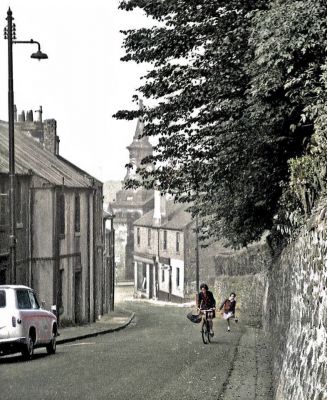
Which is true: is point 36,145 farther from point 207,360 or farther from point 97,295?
point 207,360

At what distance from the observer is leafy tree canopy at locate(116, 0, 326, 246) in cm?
1978

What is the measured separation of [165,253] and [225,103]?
63.4m

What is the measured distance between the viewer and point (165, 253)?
8494 centimetres

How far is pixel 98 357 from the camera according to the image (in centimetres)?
1991

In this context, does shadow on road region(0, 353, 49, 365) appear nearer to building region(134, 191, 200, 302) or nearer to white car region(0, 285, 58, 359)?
white car region(0, 285, 58, 359)

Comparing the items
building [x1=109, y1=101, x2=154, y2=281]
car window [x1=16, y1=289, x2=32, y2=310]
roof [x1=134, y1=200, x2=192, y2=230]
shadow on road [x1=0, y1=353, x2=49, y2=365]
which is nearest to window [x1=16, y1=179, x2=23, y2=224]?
shadow on road [x1=0, y1=353, x2=49, y2=365]

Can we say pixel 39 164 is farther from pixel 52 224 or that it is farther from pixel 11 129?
pixel 11 129

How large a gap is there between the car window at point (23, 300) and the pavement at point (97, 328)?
8101mm

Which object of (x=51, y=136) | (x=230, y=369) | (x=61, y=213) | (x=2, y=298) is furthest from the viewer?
(x=51, y=136)

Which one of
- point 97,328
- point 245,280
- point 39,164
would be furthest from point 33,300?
point 245,280

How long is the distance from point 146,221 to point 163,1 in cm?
7092

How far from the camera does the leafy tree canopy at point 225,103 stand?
19781 millimetres

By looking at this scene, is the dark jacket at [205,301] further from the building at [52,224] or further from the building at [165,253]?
the building at [165,253]

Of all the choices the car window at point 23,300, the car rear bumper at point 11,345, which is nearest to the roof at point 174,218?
the car window at point 23,300
